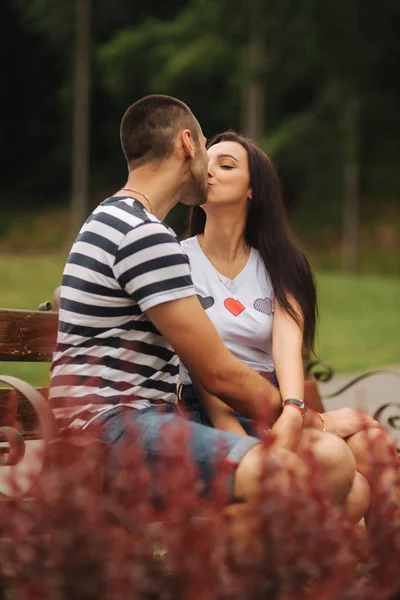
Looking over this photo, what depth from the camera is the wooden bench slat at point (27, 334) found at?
4098 mm

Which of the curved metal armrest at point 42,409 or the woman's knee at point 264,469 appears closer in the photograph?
the woman's knee at point 264,469

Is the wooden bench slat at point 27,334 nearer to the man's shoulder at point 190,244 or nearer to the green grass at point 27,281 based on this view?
the man's shoulder at point 190,244

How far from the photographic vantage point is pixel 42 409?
3025 mm

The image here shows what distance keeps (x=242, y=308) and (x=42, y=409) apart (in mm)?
1353

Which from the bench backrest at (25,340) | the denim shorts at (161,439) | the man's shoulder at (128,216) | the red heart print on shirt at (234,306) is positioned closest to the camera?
the denim shorts at (161,439)

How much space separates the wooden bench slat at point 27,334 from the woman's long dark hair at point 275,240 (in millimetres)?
845

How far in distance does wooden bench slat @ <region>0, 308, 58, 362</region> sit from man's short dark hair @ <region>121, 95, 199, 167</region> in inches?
33.2

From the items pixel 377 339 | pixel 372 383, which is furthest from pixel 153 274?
pixel 377 339

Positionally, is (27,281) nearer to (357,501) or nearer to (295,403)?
(295,403)

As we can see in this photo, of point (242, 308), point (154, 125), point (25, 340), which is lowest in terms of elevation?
point (25, 340)

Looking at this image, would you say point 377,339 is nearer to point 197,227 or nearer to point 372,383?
point 372,383

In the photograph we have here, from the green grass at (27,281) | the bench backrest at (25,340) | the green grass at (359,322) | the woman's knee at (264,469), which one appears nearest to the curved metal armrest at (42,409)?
the woman's knee at (264,469)

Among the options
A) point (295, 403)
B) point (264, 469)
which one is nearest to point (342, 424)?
point (295, 403)

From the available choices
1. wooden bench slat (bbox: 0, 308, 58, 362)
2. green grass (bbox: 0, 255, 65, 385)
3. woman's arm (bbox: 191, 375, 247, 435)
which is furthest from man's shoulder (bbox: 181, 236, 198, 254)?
green grass (bbox: 0, 255, 65, 385)
